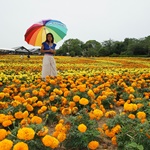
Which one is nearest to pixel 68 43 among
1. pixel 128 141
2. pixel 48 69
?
pixel 48 69

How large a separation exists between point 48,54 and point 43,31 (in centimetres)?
62

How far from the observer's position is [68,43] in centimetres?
8200

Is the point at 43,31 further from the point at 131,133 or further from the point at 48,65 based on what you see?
the point at 131,133

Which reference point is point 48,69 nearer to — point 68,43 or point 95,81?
point 95,81

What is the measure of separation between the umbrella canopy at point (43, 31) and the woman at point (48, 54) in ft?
0.96

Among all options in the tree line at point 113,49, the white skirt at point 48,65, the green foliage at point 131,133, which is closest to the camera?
the green foliage at point 131,133

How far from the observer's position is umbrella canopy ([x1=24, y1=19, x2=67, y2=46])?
279 inches

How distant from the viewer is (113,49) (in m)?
63.3

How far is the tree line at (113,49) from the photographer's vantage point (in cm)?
5212

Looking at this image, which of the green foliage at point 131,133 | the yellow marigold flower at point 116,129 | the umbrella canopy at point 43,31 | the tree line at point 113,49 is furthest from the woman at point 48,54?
the tree line at point 113,49

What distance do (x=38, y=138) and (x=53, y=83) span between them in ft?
8.74

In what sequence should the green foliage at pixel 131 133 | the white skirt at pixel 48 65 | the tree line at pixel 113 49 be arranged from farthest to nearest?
the tree line at pixel 113 49 → the white skirt at pixel 48 65 → the green foliage at pixel 131 133

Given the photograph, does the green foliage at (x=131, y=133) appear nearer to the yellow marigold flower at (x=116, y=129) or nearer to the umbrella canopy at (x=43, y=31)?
the yellow marigold flower at (x=116, y=129)

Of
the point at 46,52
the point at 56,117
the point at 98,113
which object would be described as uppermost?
the point at 46,52
